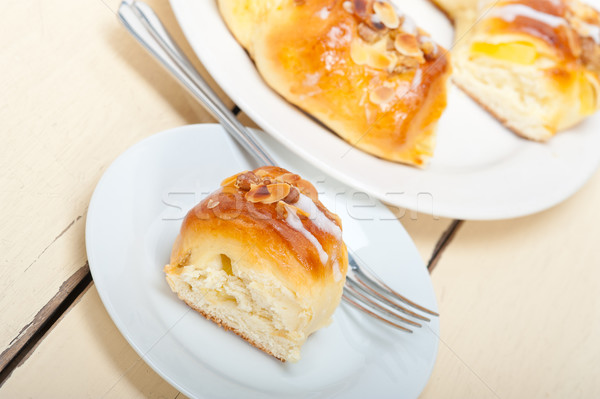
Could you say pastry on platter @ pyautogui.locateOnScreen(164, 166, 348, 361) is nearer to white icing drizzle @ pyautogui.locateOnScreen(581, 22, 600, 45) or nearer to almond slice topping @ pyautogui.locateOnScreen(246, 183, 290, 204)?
almond slice topping @ pyautogui.locateOnScreen(246, 183, 290, 204)

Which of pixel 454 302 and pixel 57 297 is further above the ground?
pixel 57 297

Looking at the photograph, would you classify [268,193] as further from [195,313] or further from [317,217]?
[195,313]

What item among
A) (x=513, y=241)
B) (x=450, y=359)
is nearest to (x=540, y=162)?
(x=513, y=241)

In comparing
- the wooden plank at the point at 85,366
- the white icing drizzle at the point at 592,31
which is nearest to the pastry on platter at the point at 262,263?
the wooden plank at the point at 85,366

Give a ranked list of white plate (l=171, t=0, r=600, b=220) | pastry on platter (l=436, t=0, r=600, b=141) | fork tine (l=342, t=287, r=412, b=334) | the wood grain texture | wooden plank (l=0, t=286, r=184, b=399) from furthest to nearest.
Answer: pastry on platter (l=436, t=0, r=600, b=141) < the wood grain texture < white plate (l=171, t=0, r=600, b=220) < fork tine (l=342, t=287, r=412, b=334) < wooden plank (l=0, t=286, r=184, b=399)

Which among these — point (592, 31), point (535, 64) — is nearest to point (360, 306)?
point (535, 64)

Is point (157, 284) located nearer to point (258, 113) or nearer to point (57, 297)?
point (57, 297)

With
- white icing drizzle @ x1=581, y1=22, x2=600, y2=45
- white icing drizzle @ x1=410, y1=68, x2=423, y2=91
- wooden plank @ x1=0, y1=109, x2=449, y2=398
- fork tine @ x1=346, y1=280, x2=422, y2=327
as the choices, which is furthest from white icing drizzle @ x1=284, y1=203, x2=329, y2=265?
white icing drizzle @ x1=581, y1=22, x2=600, y2=45
